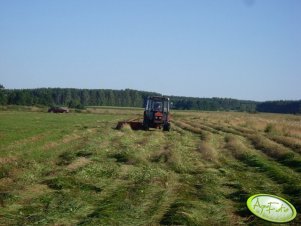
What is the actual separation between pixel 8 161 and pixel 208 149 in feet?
27.4

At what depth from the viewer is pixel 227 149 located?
2080 centimetres

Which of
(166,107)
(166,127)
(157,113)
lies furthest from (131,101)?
(157,113)

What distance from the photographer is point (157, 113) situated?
102 feet

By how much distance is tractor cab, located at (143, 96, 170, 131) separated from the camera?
102ft

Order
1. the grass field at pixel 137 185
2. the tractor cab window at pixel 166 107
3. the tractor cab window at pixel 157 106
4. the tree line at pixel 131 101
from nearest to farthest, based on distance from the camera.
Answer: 1. the grass field at pixel 137 185
2. the tractor cab window at pixel 166 107
3. the tractor cab window at pixel 157 106
4. the tree line at pixel 131 101

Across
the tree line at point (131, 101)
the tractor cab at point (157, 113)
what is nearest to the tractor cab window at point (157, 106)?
the tractor cab at point (157, 113)

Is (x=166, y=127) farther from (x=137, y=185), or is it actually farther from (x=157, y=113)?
(x=137, y=185)

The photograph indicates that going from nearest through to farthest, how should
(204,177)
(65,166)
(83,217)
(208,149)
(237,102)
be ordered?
(83,217) → (204,177) → (65,166) → (208,149) → (237,102)

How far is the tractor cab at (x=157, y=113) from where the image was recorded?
3108cm

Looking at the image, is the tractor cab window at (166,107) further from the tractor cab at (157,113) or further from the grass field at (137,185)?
the grass field at (137,185)

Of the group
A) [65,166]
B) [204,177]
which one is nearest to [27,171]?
[65,166]

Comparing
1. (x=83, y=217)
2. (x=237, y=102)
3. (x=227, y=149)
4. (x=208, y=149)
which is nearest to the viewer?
(x=83, y=217)

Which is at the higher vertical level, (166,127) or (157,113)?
(157,113)

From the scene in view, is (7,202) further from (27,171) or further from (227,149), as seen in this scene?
(227,149)
